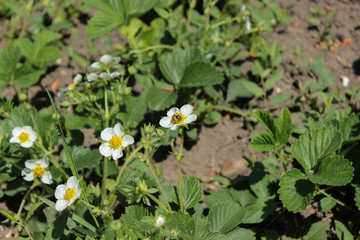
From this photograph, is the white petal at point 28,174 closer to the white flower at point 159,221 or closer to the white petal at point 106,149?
the white petal at point 106,149

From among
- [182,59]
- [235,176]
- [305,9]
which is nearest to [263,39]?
[305,9]

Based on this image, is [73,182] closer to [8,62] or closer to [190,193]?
[190,193]

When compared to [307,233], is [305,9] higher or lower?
higher

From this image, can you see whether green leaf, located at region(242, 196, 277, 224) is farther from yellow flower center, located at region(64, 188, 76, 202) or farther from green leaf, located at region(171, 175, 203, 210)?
yellow flower center, located at region(64, 188, 76, 202)

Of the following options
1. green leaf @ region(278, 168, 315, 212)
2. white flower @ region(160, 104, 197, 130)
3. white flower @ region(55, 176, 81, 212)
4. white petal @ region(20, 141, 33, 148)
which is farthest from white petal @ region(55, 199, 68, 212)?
green leaf @ region(278, 168, 315, 212)

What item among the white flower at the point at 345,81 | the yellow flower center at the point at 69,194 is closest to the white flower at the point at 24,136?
the yellow flower center at the point at 69,194

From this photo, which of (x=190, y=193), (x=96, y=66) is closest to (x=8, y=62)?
(x=96, y=66)

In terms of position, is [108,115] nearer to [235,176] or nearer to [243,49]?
[235,176]
